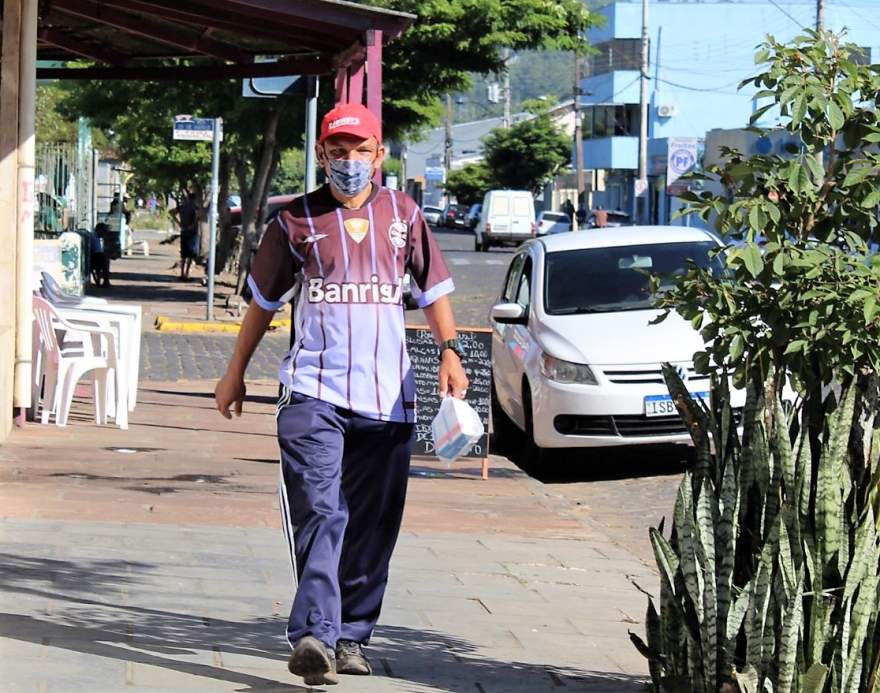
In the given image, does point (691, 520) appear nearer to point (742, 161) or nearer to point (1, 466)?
point (742, 161)

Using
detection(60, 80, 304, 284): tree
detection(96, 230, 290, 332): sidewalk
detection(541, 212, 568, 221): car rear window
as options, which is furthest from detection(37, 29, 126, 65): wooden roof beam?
detection(541, 212, 568, 221): car rear window

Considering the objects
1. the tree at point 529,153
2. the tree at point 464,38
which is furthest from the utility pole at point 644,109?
the tree at point 529,153

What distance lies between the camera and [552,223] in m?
66.5

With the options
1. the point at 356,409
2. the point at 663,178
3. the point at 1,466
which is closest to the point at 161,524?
the point at 1,466

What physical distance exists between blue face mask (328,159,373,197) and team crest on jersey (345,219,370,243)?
3.8 inches

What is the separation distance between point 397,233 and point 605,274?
7037 mm

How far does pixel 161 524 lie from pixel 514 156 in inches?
3527

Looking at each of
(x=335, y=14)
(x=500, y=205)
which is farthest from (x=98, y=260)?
(x=500, y=205)

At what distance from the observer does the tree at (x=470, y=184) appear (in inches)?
4035

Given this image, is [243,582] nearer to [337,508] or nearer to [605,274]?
[337,508]

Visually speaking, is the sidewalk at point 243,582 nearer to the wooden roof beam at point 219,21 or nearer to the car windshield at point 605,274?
the car windshield at point 605,274

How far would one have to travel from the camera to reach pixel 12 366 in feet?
36.5

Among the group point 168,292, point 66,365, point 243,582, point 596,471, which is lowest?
point 596,471

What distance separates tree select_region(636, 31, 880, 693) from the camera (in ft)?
13.8
